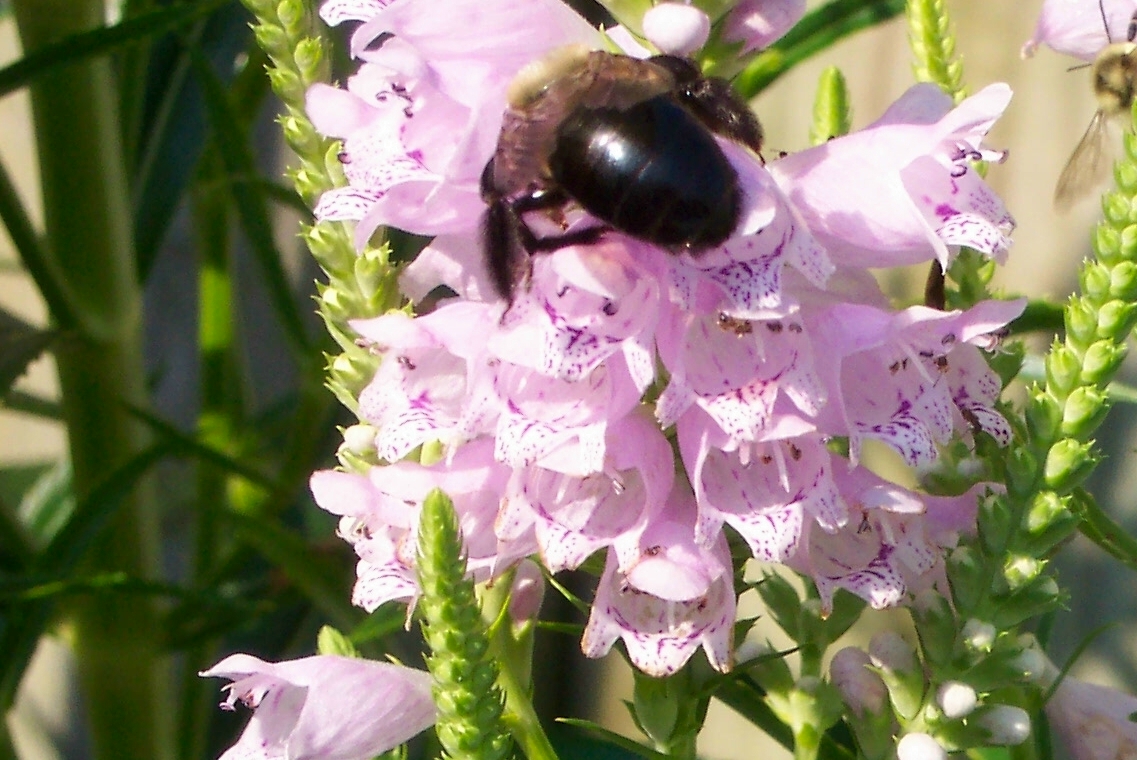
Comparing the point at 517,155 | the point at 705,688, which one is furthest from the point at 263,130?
the point at 705,688

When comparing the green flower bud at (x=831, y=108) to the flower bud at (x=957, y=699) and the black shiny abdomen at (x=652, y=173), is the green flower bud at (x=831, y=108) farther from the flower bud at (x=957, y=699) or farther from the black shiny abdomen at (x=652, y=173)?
the flower bud at (x=957, y=699)

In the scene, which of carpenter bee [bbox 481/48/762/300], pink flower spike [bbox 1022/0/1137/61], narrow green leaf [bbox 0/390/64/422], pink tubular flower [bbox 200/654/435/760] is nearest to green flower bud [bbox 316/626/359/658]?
pink tubular flower [bbox 200/654/435/760]

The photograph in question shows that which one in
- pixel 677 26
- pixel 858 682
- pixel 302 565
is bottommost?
pixel 302 565

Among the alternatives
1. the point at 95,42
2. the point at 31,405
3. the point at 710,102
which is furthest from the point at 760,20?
the point at 31,405

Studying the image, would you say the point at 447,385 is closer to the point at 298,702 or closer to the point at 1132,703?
the point at 298,702

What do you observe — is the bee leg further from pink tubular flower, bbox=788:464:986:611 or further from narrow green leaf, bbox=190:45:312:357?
narrow green leaf, bbox=190:45:312:357

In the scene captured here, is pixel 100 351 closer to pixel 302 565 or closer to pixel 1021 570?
pixel 302 565

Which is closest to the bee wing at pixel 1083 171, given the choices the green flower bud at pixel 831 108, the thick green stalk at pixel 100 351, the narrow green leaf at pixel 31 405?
the green flower bud at pixel 831 108
